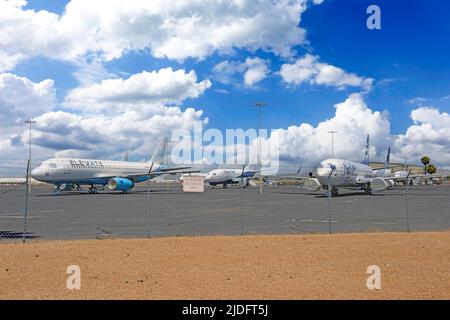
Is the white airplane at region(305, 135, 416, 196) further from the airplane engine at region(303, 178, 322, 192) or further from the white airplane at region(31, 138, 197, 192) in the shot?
the white airplane at region(31, 138, 197, 192)

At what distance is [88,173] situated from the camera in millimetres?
49688

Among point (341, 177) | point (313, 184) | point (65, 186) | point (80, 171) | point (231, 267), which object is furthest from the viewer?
point (65, 186)

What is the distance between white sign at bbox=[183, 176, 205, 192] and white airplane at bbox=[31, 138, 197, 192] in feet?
98.1

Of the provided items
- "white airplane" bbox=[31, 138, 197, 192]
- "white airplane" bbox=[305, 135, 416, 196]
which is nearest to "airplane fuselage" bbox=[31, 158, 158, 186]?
"white airplane" bbox=[31, 138, 197, 192]

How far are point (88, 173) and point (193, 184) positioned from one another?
3674 cm

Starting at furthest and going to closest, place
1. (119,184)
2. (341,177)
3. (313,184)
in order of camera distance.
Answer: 1. (119,184)
2. (313,184)
3. (341,177)

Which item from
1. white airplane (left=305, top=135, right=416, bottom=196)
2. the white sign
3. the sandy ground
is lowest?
the sandy ground

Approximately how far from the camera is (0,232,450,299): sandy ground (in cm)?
673

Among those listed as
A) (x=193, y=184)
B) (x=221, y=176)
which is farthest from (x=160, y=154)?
(x=193, y=184)

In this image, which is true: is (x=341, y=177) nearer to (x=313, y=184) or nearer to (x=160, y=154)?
(x=313, y=184)

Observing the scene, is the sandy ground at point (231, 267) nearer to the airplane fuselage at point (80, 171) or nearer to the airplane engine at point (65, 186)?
the airplane fuselage at point (80, 171)

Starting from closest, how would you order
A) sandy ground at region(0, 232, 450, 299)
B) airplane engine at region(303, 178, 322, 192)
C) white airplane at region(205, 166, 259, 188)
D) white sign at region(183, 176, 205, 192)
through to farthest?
sandy ground at region(0, 232, 450, 299) → white sign at region(183, 176, 205, 192) → airplane engine at region(303, 178, 322, 192) → white airplane at region(205, 166, 259, 188)

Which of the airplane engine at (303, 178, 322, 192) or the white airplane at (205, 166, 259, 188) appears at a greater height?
the white airplane at (205, 166, 259, 188)
